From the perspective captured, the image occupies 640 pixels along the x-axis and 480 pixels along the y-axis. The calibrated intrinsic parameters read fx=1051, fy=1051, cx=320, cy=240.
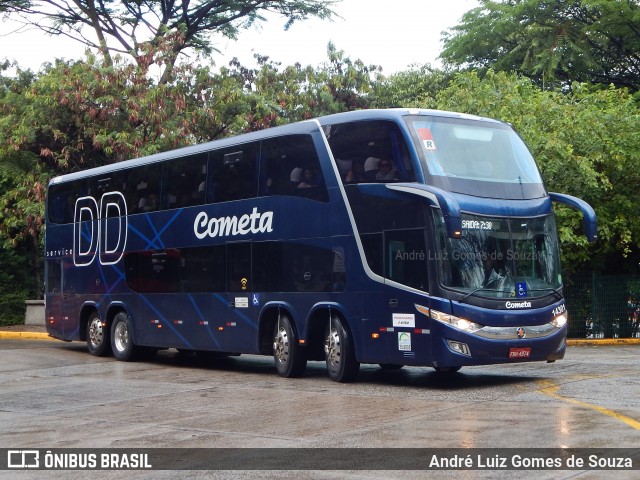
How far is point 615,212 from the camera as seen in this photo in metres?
27.7

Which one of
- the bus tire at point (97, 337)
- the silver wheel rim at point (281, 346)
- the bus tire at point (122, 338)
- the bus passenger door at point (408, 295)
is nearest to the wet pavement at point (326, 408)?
the silver wheel rim at point (281, 346)

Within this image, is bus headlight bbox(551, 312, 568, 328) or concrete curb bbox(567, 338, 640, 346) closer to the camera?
bus headlight bbox(551, 312, 568, 328)

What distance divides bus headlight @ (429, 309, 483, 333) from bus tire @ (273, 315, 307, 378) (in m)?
3.32

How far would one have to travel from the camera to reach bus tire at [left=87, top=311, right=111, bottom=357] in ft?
77.9

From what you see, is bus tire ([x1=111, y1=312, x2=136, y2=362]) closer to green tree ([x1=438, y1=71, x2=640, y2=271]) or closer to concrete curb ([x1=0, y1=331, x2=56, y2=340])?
concrete curb ([x1=0, y1=331, x2=56, y2=340])

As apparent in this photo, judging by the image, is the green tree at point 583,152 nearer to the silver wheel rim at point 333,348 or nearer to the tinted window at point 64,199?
the silver wheel rim at point 333,348

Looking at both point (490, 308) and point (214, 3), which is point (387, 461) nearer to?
point (490, 308)

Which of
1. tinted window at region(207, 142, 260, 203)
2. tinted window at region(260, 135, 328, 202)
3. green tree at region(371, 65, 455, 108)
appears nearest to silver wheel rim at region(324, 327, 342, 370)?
tinted window at region(260, 135, 328, 202)

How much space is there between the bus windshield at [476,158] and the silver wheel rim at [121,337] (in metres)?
9.82

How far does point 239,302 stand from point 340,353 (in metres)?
2.93

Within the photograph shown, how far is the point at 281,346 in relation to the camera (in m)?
18.3

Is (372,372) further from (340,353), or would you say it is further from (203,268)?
(203,268)

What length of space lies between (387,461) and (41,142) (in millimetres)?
24834

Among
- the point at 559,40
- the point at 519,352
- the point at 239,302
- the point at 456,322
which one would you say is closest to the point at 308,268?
the point at 239,302
